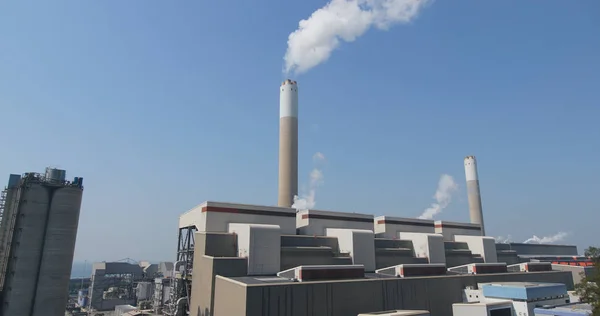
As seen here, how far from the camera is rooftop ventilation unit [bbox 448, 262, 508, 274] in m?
46.1

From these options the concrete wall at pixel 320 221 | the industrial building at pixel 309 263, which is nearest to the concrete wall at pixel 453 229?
the industrial building at pixel 309 263

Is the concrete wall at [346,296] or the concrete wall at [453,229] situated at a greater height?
the concrete wall at [453,229]

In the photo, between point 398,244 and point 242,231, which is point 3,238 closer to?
point 242,231

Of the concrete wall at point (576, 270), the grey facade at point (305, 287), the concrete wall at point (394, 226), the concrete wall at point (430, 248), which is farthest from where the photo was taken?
the concrete wall at point (394, 226)

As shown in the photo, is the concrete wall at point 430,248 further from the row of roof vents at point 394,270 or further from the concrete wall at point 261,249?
the concrete wall at point 261,249

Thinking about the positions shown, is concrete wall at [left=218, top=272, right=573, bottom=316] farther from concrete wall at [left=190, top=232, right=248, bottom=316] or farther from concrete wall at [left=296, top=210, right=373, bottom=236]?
concrete wall at [left=296, top=210, right=373, bottom=236]

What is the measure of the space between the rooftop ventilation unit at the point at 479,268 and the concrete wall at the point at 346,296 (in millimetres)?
5043

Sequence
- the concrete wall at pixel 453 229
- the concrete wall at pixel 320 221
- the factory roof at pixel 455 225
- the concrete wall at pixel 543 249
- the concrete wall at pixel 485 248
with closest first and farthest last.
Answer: the concrete wall at pixel 320 221, the concrete wall at pixel 485 248, the concrete wall at pixel 453 229, the factory roof at pixel 455 225, the concrete wall at pixel 543 249

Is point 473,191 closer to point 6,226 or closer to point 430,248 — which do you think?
point 430,248

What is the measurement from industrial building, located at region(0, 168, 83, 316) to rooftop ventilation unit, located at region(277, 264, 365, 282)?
81.7 feet

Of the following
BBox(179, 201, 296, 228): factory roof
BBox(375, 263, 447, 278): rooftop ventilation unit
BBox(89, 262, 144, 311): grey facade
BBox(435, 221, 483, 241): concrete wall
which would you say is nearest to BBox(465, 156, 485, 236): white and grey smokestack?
BBox(435, 221, 483, 241): concrete wall

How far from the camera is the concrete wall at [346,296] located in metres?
27.2

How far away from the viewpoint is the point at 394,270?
40844 millimetres

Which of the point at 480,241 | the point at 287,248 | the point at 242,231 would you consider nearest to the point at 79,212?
the point at 242,231
